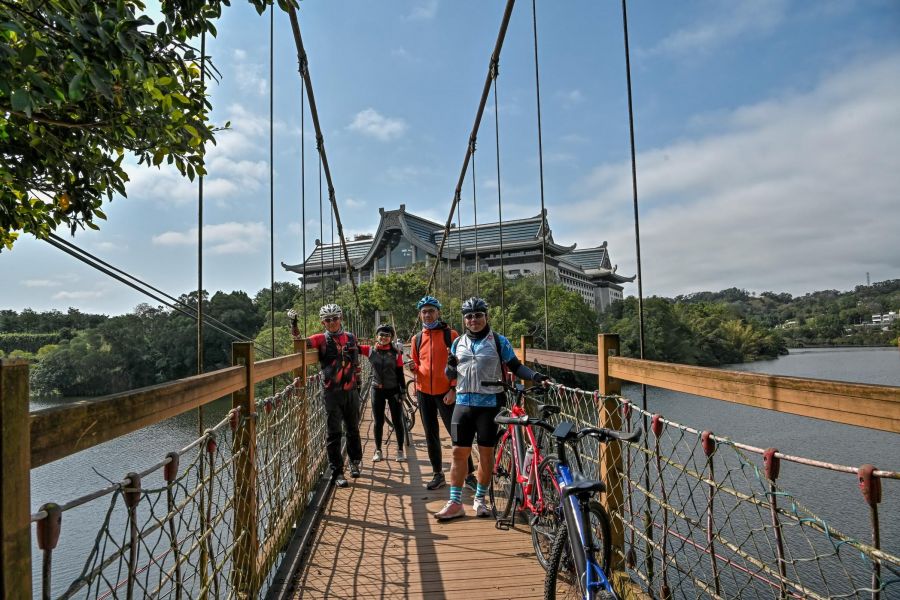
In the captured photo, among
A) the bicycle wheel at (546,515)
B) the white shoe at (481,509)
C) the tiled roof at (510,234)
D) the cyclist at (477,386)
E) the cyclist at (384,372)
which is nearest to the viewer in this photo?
the bicycle wheel at (546,515)

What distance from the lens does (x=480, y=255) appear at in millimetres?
46562

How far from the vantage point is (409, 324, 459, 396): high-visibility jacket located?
2945mm

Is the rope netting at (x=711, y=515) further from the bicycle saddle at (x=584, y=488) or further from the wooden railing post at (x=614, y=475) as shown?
the bicycle saddle at (x=584, y=488)

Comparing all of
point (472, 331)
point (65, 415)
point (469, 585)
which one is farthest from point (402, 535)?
point (65, 415)

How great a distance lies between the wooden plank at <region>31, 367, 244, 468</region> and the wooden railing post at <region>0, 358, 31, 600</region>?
0.03 m

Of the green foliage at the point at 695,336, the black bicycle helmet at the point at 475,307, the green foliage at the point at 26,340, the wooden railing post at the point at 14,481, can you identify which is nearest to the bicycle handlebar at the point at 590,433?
the black bicycle helmet at the point at 475,307

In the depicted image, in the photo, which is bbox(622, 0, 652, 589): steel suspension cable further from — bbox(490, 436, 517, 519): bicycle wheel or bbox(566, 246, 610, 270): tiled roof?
bbox(566, 246, 610, 270): tiled roof

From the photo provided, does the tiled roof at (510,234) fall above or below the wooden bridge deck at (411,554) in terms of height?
above

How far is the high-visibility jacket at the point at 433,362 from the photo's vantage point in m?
2.95

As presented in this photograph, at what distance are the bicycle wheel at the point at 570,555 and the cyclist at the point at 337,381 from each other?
1.77 metres

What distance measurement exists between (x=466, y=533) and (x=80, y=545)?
12132 millimetres

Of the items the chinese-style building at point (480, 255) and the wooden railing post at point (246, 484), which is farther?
the chinese-style building at point (480, 255)

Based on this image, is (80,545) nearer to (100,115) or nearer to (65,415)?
(100,115)

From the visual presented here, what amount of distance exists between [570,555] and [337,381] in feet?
6.20
